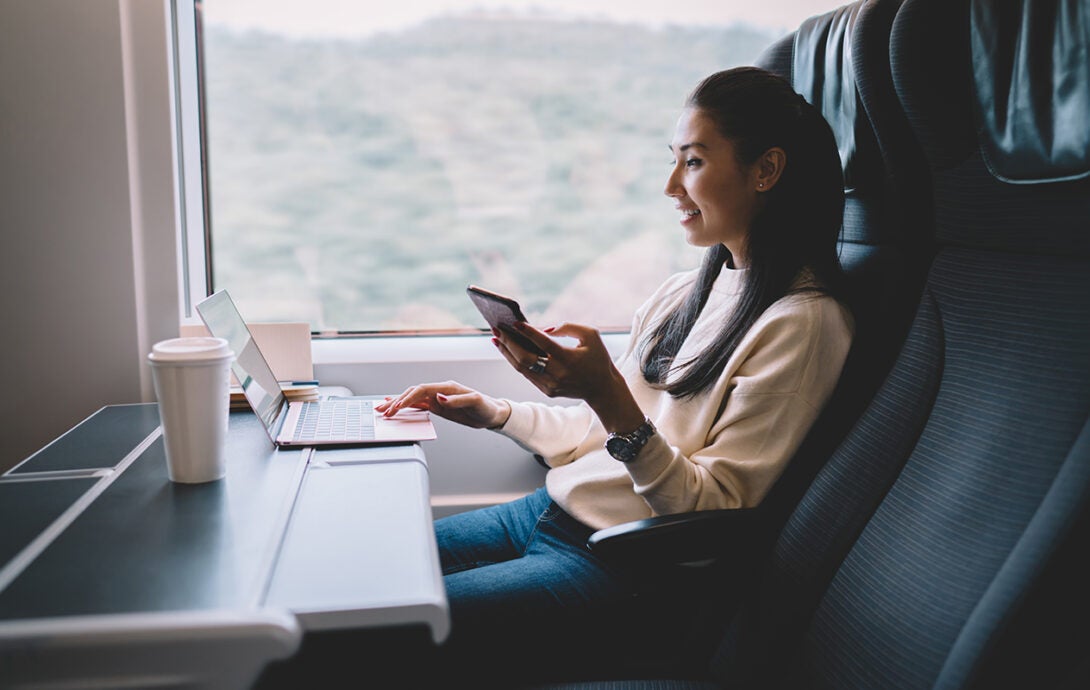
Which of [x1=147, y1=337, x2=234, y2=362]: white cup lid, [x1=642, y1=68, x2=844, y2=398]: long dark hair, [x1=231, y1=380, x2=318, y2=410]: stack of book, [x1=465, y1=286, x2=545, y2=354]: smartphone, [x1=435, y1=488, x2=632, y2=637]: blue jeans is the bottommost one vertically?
[x1=435, y1=488, x2=632, y2=637]: blue jeans

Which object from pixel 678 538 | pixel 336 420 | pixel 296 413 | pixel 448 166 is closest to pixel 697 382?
pixel 678 538

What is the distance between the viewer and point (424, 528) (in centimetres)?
91

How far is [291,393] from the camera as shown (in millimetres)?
1553

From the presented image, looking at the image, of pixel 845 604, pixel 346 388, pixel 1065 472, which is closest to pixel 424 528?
pixel 845 604

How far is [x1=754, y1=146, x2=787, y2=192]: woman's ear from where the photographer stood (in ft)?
4.04

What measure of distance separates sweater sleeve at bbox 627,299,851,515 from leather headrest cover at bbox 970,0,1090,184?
0.32 metres

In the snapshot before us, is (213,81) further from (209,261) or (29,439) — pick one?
(29,439)

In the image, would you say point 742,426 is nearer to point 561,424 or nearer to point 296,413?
point 561,424

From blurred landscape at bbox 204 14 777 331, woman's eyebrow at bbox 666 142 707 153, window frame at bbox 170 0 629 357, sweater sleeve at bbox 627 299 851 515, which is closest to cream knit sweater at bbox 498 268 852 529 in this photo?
sweater sleeve at bbox 627 299 851 515

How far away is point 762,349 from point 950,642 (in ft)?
1.50

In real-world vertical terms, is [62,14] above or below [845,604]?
above

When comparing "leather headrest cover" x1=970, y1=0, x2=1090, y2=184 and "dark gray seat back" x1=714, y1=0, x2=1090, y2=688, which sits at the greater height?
"leather headrest cover" x1=970, y1=0, x2=1090, y2=184

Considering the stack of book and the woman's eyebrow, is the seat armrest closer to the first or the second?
the woman's eyebrow

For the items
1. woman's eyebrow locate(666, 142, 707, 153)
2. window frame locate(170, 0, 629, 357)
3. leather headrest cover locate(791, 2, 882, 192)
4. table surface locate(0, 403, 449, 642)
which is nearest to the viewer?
table surface locate(0, 403, 449, 642)
